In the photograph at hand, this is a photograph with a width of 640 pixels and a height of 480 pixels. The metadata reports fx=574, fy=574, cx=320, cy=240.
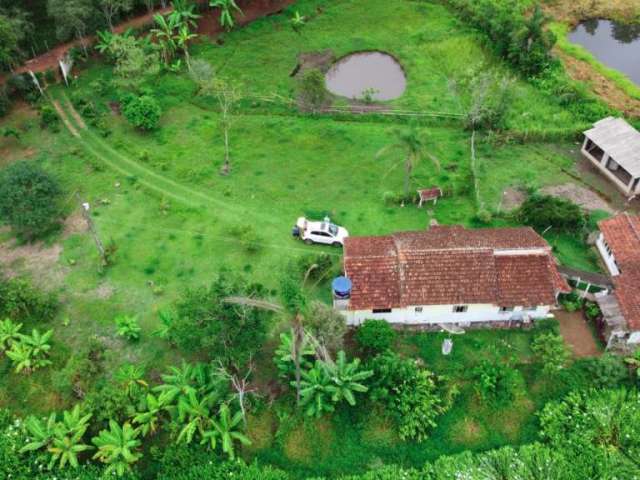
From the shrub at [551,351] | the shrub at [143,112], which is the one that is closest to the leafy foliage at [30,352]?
the shrub at [143,112]

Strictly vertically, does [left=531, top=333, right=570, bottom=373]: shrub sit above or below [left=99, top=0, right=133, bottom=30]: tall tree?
below

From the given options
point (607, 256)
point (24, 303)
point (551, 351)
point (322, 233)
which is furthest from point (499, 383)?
point (24, 303)

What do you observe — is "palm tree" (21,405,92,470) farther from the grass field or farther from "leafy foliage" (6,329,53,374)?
"leafy foliage" (6,329,53,374)

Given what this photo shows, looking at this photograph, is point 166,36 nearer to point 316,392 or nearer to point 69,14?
point 69,14

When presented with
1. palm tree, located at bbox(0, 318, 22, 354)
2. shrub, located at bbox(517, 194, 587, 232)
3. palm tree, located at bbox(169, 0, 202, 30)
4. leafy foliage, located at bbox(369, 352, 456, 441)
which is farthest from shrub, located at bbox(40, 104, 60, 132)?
shrub, located at bbox(517, 194, 587, 232)

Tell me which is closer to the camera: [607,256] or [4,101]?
[607,256]

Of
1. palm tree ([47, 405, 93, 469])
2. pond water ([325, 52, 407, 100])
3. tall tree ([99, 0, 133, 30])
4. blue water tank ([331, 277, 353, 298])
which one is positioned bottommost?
palm tree ([47, 405, 93, 469])
